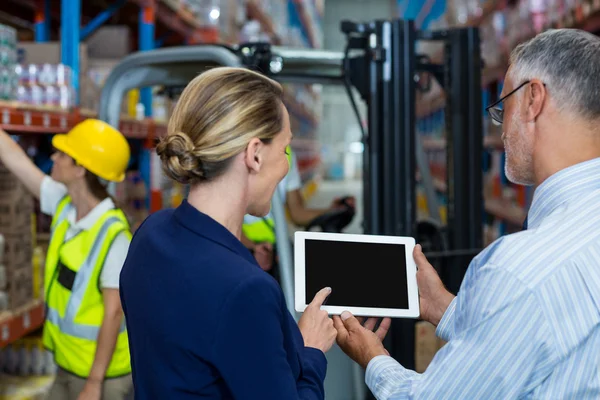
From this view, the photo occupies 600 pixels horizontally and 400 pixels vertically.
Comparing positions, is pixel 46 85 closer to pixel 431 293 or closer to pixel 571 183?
pixel 431 293

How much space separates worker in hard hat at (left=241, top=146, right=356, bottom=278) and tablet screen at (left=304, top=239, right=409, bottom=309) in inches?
30.4

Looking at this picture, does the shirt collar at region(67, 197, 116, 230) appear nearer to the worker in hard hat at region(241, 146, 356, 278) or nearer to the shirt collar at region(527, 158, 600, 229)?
→ the worker in hard hat at region(241, 146, 356, 278)

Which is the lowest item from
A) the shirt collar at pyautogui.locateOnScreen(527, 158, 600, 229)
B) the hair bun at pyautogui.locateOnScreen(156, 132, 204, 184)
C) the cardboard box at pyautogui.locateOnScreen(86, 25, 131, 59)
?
the shirt collar at pyautogui.locateOnScreen(527, 158, 600, 229)

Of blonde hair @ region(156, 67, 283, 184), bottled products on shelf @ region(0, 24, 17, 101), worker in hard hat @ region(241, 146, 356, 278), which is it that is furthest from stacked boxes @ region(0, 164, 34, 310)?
blonde hair @ region(156, 67, 283, 184)

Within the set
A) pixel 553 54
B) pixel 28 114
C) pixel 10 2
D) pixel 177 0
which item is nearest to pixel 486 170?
pixel 177 0

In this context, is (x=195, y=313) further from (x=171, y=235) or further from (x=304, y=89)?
(x=304, y=89)

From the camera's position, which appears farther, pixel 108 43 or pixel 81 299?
pixel 108 43

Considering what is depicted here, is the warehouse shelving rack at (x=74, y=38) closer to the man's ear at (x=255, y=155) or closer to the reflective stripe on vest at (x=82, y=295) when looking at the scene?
the reflective stripe on vest at (x=82, y=295)

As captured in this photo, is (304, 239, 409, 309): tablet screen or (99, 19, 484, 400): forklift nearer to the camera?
(304, 239, 409, 309): tablet screen

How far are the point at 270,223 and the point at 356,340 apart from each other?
1.74 metres

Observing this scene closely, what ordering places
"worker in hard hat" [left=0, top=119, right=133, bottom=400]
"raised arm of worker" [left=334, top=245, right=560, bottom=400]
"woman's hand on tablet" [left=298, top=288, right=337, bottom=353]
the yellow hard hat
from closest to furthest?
"raised arm of worker" [left=334, top=245, right=560, bottom=400], "woman's hand on tablet" [left=298, top=288, right=337, bottom=353], "worker in hard hat" [left=0, top=119, right=133, bottom=400], the yellow hard hat

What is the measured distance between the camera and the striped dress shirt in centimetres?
119

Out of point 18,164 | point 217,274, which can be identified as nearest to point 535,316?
point 217,274

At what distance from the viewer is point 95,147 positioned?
8.66 ft
